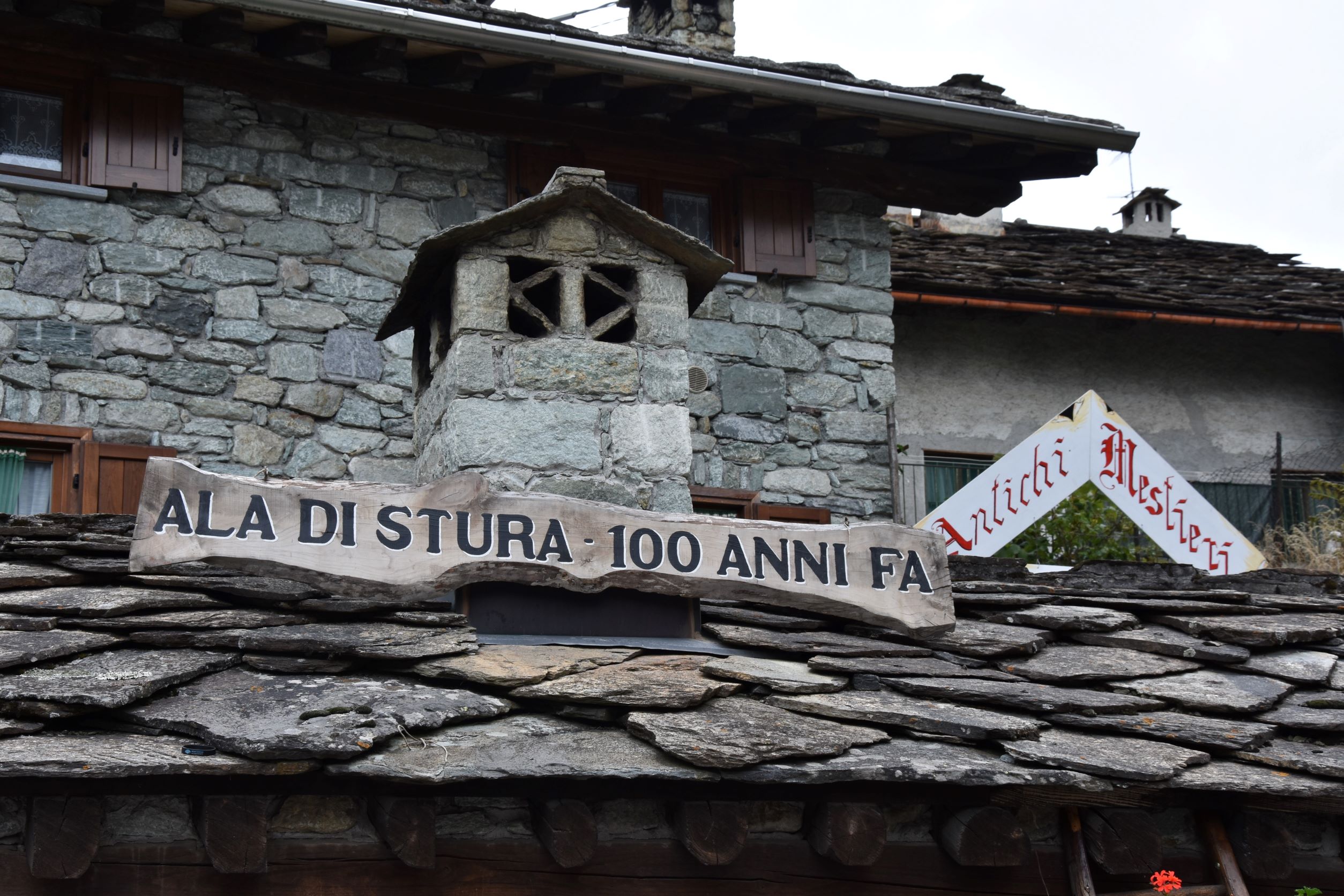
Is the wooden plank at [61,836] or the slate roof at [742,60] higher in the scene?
the slate roof at [742,60]

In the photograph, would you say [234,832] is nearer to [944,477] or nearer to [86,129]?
[86,129]

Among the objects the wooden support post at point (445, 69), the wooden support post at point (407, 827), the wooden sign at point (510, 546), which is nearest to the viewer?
the wooden support post at point (407, 827)

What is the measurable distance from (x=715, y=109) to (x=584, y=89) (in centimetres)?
74

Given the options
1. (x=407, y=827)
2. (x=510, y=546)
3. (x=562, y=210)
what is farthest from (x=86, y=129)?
Result: (x=407, y=827)

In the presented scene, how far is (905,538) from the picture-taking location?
4.54 metres

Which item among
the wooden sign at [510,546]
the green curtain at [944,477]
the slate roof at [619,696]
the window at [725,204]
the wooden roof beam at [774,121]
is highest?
the wooden roof beam at [774,121]

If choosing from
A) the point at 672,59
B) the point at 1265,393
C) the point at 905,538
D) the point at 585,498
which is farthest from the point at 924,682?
the point at 1265,393

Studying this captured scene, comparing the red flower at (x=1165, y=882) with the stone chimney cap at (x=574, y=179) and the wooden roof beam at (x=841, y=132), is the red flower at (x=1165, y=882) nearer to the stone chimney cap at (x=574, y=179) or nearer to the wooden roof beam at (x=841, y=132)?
the stone chimney cap at (x=574, y=179)

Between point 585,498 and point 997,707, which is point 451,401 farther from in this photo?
point 997,707


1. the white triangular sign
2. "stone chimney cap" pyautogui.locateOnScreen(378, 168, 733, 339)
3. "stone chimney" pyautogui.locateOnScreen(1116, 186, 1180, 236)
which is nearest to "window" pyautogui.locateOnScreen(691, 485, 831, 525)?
the white triangular sign

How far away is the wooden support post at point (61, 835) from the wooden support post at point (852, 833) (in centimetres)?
179

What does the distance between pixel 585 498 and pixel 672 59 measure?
3393 mm

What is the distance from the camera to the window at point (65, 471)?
664cm

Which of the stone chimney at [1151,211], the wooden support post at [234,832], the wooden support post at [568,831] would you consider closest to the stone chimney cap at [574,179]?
the wooden support post at [568,831]
